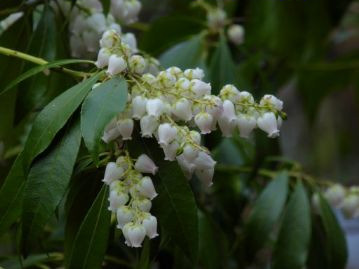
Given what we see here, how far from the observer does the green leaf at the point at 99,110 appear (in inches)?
32.3

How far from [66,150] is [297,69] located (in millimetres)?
1313

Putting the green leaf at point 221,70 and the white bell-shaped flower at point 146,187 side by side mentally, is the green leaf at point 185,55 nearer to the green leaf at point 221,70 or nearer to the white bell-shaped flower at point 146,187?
the green leaf at point 221,70

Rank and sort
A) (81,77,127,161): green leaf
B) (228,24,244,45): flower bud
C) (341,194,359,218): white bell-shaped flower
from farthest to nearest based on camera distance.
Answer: (228,24,244,45): flower bud < (341,194,359,218): white bell-shaped flower < (81,77,127,161): green leaf

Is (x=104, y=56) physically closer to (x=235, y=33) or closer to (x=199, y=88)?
(x=199, y=88)

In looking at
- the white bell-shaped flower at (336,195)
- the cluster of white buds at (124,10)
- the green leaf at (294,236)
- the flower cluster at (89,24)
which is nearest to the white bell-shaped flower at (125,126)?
the flower cluster at (89,24)

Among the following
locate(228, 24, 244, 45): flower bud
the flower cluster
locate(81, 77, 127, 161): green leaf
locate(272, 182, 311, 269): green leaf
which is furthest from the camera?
locate(228, 24, 244, 45): flower bud

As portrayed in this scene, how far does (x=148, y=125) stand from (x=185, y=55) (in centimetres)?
73

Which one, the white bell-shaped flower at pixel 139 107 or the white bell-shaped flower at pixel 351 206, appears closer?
the white bell-shaped flower at pixel 139 107

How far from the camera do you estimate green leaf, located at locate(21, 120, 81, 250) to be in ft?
2.85

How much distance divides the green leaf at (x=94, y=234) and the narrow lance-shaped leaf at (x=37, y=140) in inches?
3.7

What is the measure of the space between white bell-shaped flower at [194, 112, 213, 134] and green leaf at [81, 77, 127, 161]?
0.09 metres

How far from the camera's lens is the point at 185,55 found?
155 cm

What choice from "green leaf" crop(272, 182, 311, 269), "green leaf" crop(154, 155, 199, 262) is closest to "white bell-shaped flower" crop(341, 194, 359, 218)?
"green leaf" crop(272, 182, 311, 269)

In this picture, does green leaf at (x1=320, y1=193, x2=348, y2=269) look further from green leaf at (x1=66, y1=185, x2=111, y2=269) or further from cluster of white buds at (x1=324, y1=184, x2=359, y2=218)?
green leaf at (x1=66, y1=185, x2=111, y2=269)
